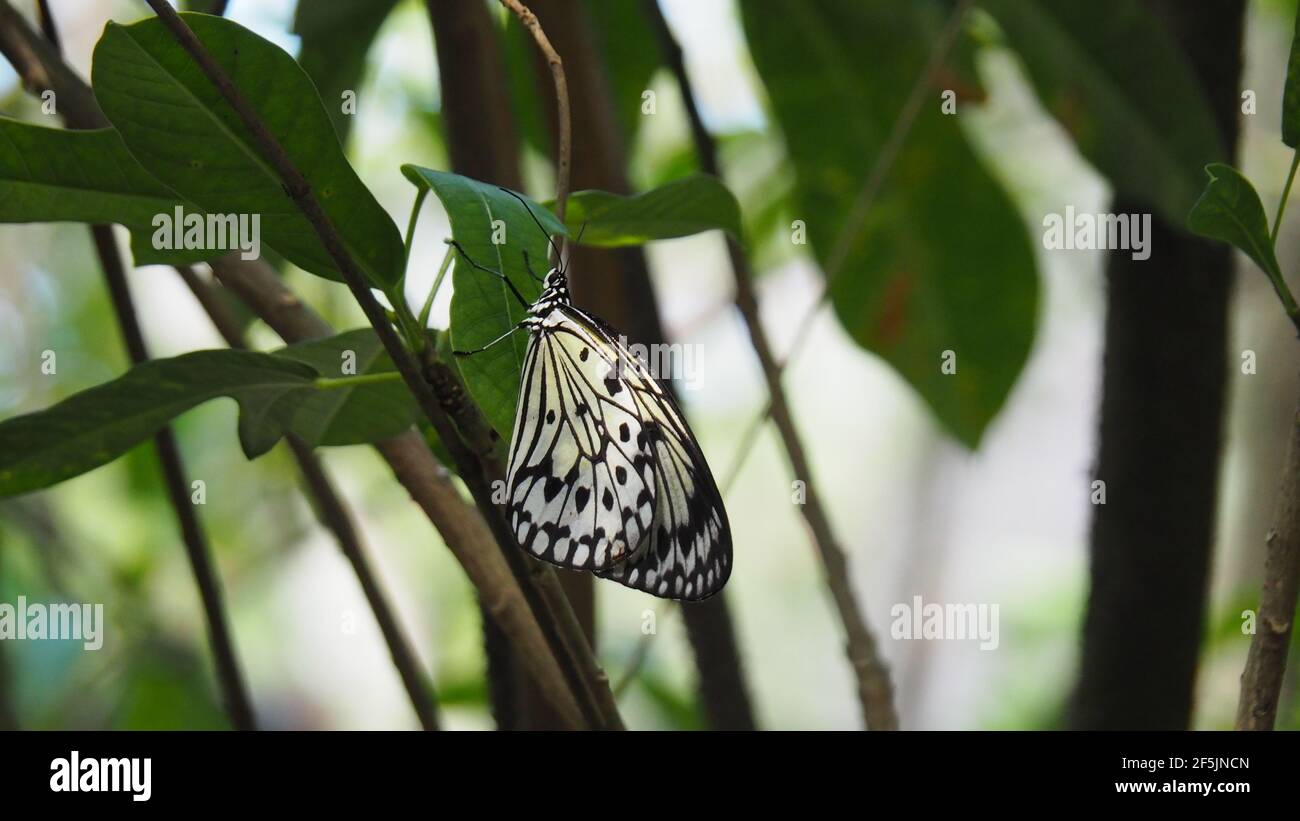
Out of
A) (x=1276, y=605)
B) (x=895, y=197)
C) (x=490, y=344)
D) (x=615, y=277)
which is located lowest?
(x=1276, y=605)

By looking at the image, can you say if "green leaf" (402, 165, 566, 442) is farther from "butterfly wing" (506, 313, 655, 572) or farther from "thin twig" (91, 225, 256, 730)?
"thin twig" (91, 225, 256, 730)

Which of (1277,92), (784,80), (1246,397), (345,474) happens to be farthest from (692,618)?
(1277,92)

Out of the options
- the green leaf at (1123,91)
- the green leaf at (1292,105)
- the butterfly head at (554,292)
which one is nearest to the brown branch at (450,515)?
the butterfly head at (554,292)

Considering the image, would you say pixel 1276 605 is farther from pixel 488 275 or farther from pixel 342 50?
pixel 342 50

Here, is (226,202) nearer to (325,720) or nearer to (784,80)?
(784,80)

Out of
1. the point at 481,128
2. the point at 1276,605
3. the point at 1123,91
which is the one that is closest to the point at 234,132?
the point at 481,128

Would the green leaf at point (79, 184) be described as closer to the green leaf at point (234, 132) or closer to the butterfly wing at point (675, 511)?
the green leaf at point (234, 132)
